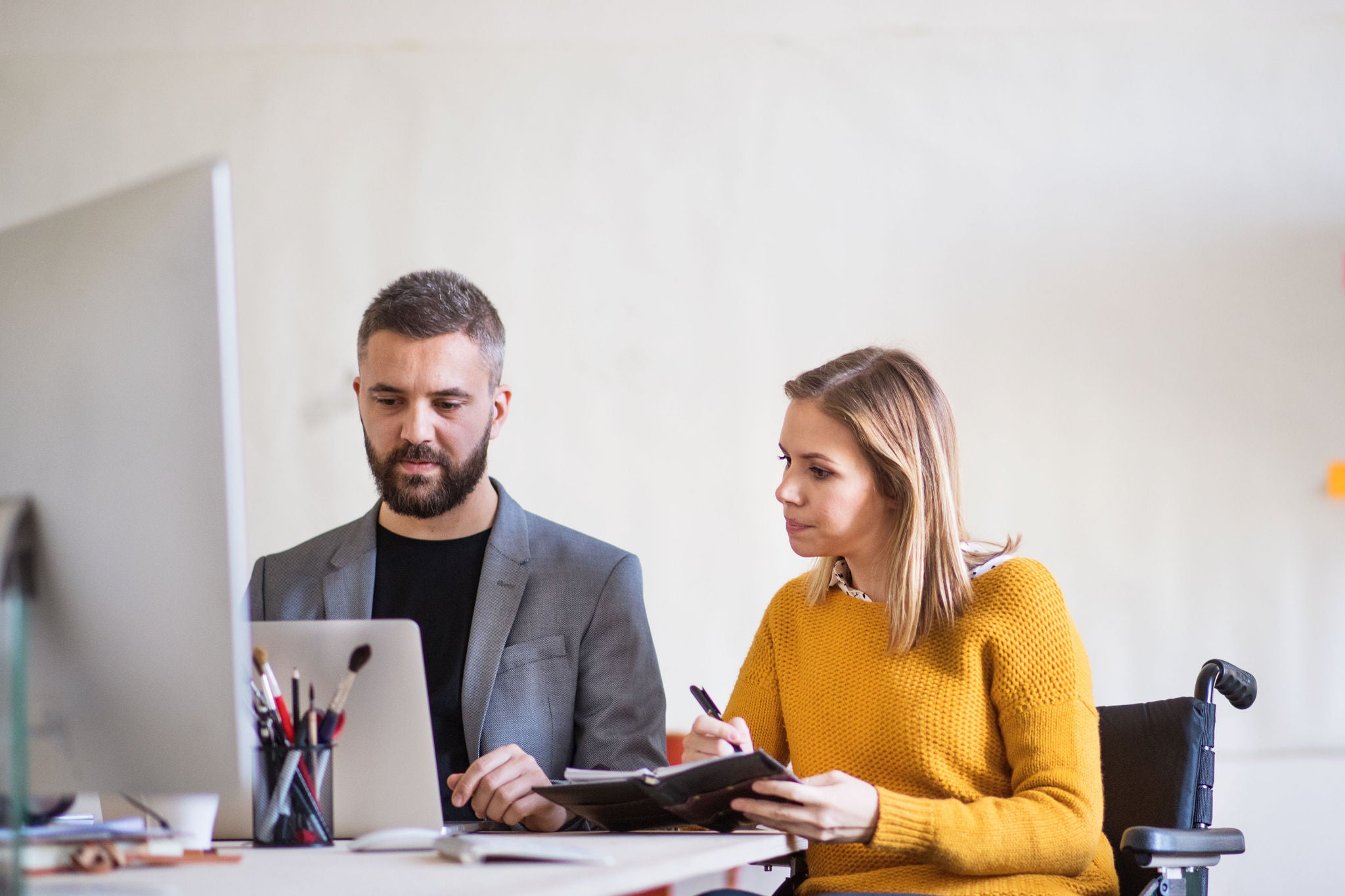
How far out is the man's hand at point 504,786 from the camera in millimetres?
1350

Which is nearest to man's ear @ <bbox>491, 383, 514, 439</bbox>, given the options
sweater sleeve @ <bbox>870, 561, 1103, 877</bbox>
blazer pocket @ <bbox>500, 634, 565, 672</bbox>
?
blazer pocket @ <bbox>500, 634, 565, 672</bbox>

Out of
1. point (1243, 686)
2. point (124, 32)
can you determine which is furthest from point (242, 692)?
point (124, 32)

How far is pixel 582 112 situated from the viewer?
2.67 m

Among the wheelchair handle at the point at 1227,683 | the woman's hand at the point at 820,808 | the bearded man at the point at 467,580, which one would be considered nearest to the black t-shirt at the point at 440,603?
the bearded man at the point at 467,580

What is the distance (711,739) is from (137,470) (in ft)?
2.78

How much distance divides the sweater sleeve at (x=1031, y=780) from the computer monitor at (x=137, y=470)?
75cm

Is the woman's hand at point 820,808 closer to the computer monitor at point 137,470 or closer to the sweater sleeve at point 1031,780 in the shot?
the sweater sleeve at point 1031,780

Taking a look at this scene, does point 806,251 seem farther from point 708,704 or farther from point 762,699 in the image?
point 708,704

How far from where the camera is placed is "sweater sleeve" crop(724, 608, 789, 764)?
1.67m

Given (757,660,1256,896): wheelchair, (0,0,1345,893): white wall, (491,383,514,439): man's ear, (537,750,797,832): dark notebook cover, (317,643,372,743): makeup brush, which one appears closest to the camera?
(537,750,797,832): dark notebook cover

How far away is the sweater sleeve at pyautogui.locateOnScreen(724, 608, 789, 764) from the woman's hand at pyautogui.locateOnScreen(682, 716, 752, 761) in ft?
0.73

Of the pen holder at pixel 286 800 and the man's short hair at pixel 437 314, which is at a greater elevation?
the man's short hair at pixel 437 314

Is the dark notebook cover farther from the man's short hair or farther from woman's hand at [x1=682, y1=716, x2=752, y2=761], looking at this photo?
the man's short hair

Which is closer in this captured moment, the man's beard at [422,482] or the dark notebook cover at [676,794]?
the dark notebook cover at [676,794]
